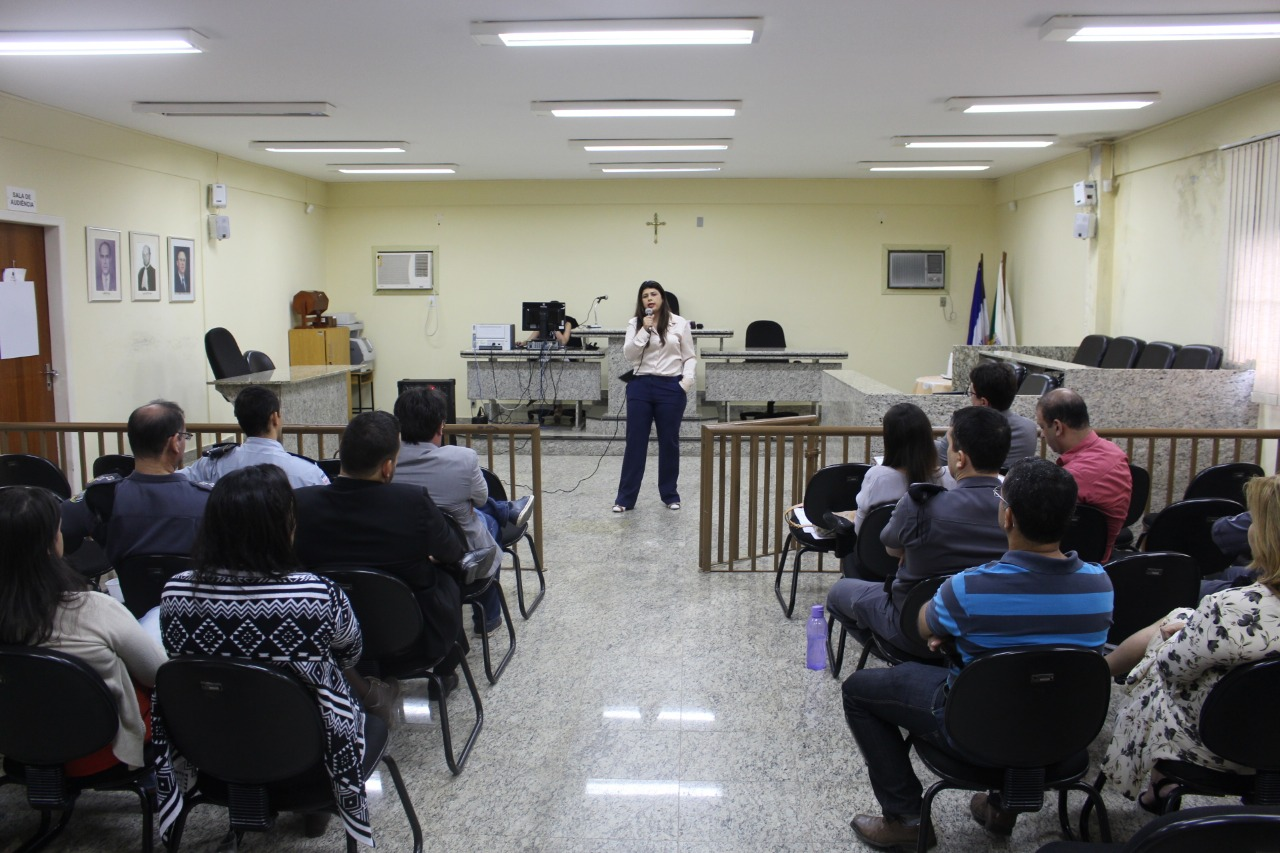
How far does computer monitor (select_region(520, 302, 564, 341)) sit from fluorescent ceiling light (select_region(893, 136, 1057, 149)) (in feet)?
12.1

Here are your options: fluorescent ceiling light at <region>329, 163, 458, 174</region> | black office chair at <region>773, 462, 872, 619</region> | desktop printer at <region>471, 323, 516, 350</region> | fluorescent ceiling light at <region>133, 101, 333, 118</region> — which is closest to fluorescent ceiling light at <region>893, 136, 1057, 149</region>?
desktop printer at <region>471, 323, 516, 350</region>

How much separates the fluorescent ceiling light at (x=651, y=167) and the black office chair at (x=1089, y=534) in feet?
24.5

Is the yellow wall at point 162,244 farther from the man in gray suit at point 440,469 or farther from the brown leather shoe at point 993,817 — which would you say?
the brown leather shoe at point 993,817

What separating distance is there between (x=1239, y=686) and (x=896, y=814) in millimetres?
883

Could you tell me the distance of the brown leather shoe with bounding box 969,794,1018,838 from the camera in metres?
2.55

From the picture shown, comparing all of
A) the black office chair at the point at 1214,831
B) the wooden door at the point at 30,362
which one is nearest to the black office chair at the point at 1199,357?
the black office chair at the point at 1214,831

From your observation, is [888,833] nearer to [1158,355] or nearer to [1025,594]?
[1025,594]

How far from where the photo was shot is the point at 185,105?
6859mm

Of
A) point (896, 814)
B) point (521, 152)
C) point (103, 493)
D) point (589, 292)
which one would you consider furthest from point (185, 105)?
point (896, 814)

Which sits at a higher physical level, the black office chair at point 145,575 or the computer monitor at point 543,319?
the computer monitor at point 543,319

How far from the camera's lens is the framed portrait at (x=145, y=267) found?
26.1 feet

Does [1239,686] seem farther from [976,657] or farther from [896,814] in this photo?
[896,814]

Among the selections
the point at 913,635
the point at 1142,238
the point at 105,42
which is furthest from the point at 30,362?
the point at 1142,238

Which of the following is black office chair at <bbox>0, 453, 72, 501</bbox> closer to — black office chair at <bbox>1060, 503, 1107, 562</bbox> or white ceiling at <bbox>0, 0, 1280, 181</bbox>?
white ceiling at <bbox>0, 0, 1280, 181</bbox>
